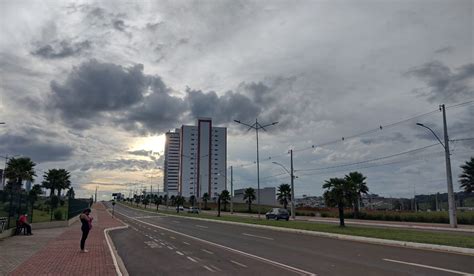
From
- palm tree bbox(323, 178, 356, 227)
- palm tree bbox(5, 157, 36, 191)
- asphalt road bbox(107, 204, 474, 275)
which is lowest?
asphalt road bbox(107, 204, 474, 275)

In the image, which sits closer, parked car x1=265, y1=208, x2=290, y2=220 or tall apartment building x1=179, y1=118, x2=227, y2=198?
parked car x1=265, y1=208, x2=290, y2=220

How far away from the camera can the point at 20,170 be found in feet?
208

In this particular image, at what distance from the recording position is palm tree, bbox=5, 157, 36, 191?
62.1 meters

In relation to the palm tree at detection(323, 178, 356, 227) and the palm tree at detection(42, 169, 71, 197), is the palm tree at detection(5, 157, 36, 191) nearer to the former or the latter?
the palm tree at detection(42, 169, 71, 197)

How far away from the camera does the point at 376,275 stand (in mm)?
10891

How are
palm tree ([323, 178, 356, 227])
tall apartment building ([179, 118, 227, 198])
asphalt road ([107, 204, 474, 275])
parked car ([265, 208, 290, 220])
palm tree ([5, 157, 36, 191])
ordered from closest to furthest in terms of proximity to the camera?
asphalt road ([107, 204, 474, 275]) → palm tree ([323, 178, 356, 227]) → parked car ([265, 208, 290, 220]) → palm tree ([5, 157, 36, 191]) → tall apartment building ([179, 118, 227, 198])

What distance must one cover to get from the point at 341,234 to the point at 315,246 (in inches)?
230

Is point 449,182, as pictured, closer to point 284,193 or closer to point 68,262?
point 68,262

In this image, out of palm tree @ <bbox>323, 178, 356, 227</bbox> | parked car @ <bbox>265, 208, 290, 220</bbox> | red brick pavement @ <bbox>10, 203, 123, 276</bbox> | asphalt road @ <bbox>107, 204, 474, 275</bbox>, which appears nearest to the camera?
red brick pavement @ <bbox>10, 203, 123, 276</bbox>

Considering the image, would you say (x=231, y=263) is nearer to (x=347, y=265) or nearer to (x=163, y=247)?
(x=347, y=265)

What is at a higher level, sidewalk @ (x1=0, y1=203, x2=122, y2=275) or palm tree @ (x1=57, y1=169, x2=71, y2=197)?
palm tree @ (x1=57, y1=169, x2=71, y2=197)

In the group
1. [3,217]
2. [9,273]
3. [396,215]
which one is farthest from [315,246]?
[396,215]

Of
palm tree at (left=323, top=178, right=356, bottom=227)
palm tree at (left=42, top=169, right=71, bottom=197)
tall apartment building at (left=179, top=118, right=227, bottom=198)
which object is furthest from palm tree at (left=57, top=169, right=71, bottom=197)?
tall apartment building at (left=179, top=118, right=227, bottom=198)

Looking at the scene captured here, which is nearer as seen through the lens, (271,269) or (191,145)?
(271,269)
